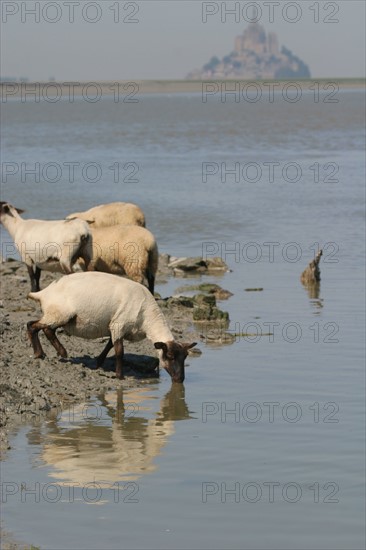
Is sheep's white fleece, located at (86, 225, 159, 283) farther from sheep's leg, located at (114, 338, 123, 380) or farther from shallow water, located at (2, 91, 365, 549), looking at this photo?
sheep's leg, located at (114, 338, 123, 380)

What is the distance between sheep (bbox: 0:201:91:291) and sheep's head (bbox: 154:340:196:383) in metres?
3.25

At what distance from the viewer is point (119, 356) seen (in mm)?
13227

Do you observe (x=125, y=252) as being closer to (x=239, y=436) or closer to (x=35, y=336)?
(x=35, y=336)

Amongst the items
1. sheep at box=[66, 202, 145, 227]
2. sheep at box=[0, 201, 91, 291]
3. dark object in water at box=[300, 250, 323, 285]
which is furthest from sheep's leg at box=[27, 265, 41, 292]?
dark object in water at box=[300, 250, 323, 285]

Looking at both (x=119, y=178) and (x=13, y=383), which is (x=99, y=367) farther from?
(x=119, y=178)

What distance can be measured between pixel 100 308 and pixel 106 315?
0.38 ft

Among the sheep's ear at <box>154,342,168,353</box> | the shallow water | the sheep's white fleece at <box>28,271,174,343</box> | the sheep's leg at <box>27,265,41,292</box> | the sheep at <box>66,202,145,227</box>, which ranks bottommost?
the shallow water

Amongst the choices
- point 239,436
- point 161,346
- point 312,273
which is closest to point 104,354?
point 161,346

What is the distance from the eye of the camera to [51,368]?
1321 cm

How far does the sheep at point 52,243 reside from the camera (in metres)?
16.1

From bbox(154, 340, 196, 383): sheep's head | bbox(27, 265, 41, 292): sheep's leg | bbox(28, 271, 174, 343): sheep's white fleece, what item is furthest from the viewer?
bbox(27, 265, 41, 292): sheep's leg

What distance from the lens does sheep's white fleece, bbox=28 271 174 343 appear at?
1280 cm

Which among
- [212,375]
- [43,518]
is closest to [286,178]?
[212,375]

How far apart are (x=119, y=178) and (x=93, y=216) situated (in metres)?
18.0
